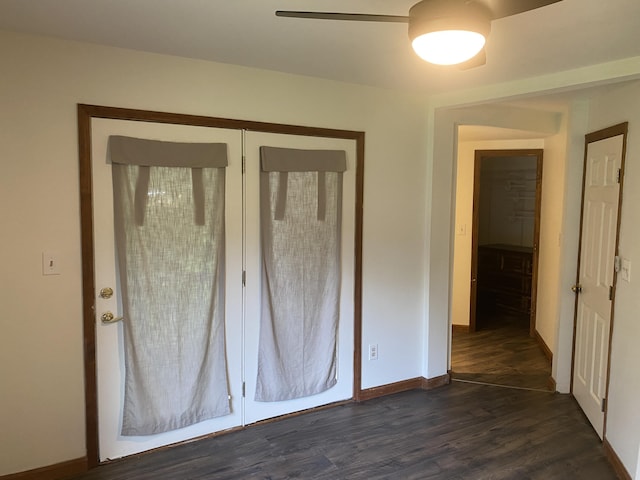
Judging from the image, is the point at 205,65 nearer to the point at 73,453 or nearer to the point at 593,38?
the point at 593,38

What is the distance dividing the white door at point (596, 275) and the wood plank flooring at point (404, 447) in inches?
9.6

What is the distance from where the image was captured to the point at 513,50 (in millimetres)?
2412

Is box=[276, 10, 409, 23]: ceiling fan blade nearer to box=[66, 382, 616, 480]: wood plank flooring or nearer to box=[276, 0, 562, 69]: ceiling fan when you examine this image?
box=[276, 0, 562, 69]: ceiling fan

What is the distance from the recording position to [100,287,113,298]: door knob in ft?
8.56

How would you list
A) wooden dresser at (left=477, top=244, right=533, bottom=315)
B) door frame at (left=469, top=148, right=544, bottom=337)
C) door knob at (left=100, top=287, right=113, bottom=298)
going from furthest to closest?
wooden dresser at (left=477, top=244, right=533, bottom=315) → door frame at (left=469, top=148, right=544, bottom=337) → door knob at (left=100, top=287, right=113, bottom=298)

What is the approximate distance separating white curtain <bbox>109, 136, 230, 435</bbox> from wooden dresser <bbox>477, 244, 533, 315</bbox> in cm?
432

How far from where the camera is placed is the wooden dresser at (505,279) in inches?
232

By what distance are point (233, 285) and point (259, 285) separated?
18 centimetres

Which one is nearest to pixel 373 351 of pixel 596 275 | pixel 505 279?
pixel 596 275

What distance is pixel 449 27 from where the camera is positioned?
1.46m

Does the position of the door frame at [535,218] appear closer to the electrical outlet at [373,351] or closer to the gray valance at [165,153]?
the electrical outlet at [373,351]

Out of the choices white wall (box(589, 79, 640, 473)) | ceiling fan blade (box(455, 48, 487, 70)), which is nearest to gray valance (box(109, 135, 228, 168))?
ceiling fan blade (box(455, 48, 487, 70))

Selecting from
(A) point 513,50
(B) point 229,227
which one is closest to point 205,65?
(B) point 229,227

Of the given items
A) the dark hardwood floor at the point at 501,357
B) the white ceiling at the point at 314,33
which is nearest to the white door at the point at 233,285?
the white ceiling at the point at 314,33
